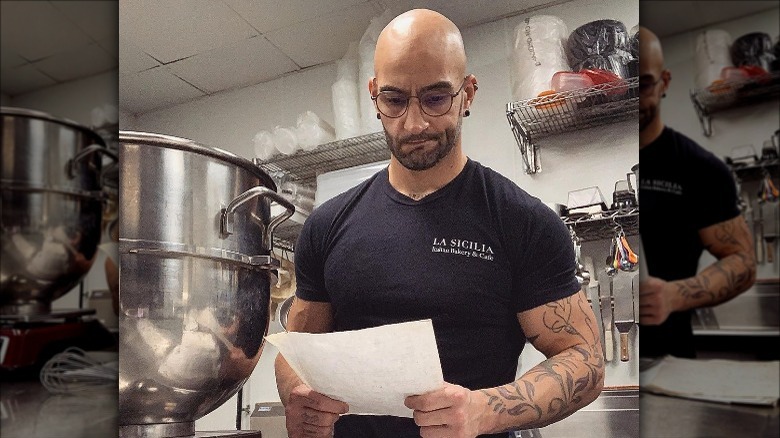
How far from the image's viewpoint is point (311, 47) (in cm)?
139

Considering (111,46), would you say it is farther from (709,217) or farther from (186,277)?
(709,217)

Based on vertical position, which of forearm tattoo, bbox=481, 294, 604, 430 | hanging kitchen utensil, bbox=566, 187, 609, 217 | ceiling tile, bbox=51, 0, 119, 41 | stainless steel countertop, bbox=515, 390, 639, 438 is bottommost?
stainless steel countertop, bbox=515, 390, 639, 438

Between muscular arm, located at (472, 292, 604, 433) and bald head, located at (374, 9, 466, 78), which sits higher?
bald head, located at (374, 9, 466, 78)

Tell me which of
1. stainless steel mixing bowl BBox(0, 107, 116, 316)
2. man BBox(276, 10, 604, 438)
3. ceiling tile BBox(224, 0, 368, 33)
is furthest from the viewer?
ceiling tile BBox(224, 0, 368, 33)

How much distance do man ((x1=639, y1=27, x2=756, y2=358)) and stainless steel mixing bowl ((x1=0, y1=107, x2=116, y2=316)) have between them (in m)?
1.02

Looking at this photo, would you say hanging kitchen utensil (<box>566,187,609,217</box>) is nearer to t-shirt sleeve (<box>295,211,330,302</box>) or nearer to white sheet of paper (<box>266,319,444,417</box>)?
white sheet of paper (<box>266,319,444,417</box>)

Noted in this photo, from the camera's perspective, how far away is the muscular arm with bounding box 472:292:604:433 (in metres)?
1.24

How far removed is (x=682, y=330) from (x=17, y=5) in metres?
1.29

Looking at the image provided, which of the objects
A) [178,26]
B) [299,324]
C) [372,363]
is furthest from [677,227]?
[178,26]

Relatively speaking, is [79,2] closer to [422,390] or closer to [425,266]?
[425,266]

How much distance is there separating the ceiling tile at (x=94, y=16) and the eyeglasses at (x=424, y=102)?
54cm

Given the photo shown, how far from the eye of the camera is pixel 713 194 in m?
1.25

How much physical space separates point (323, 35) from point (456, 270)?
1.73ft

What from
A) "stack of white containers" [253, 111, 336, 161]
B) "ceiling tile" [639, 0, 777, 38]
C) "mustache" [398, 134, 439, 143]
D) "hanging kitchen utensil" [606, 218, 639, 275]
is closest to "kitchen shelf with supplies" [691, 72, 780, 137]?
"ceiling tile" [639, 0, 777, 38]
